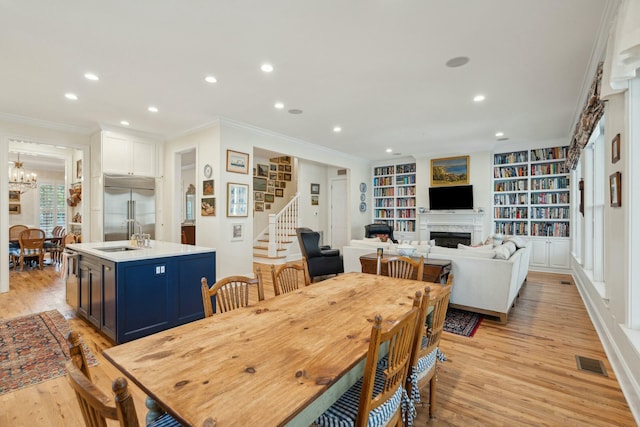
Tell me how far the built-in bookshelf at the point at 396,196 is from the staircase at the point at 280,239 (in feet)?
7.93

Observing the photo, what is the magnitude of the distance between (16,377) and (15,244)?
5.97m

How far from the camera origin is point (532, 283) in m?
5.50

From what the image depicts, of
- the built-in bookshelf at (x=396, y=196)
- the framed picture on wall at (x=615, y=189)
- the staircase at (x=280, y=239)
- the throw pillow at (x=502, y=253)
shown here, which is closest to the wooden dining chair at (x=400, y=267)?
the throw pillow at (x=502, y=253)

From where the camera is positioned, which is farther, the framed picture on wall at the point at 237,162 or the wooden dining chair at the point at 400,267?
the framed picture on wall at the point at 237,162

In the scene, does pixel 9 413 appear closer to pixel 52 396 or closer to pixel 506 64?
pixel 52 396

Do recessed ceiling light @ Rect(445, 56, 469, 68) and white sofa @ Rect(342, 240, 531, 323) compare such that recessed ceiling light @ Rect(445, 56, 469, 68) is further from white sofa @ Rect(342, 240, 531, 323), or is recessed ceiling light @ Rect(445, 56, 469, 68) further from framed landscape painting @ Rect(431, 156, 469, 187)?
framed landscape painting @ Rect(431, 156, 469, 187)

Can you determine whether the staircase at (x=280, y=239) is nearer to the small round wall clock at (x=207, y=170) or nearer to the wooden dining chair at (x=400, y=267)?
the small round wall clock at (x=207, y=170)

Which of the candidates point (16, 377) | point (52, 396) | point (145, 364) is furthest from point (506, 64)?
point (16, 377)

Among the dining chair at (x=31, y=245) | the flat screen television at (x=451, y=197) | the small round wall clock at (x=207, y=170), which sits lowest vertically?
the dining chair at (x=31, y=245)

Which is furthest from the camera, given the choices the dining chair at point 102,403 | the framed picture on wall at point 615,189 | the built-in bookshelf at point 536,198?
the built-in bookshelf at point 536,198

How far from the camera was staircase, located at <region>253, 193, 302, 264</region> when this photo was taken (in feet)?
24.8

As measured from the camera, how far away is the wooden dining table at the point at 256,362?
34.9 inches

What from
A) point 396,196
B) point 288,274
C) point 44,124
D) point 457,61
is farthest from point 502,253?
point 44,124

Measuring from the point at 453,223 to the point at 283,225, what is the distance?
4239 millimetres
